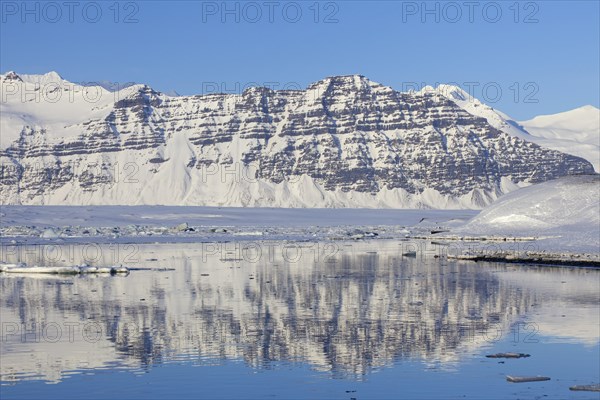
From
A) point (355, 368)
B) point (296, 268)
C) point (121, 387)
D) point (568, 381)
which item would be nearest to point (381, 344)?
point (355, 368)

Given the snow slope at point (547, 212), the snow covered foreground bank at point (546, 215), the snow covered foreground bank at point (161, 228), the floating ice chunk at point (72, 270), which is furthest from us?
the snow covered foreground bank at point (161, 228)

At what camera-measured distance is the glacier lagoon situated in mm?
24031

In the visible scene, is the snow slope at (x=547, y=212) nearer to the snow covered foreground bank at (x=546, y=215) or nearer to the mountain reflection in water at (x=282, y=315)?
the snow covered foreground bank at (x=546, y=215)

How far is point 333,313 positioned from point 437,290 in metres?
9.28

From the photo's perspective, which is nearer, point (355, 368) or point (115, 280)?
point (355, 368)

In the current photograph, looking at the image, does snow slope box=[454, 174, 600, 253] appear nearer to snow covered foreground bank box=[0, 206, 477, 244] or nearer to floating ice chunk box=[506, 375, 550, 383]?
snow covered foreground bank box=[0, 206, 477, 244]

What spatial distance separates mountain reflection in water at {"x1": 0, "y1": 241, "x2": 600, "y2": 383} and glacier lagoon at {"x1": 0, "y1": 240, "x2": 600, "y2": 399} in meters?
0.07

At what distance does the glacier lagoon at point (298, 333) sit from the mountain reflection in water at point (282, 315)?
75 millimetres

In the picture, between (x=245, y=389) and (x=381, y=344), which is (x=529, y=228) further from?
(x=245, y=389)

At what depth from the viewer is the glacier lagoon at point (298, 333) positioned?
24.0 meters

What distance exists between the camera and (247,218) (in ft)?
600

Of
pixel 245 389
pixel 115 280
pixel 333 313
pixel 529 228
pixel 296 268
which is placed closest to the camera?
pixel 245 389

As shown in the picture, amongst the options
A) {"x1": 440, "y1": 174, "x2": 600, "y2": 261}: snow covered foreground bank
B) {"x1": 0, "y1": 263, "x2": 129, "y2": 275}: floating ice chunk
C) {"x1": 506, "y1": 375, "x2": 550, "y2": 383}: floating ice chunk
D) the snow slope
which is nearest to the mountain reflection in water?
{"x1": 0, "y1": 263, "x2": 129, "y2": 275}: floating ice chunk

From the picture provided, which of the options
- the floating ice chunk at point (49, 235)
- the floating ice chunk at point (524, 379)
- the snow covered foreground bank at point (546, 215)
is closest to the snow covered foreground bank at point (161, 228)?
the floating ice chunk at point (49, 235)
